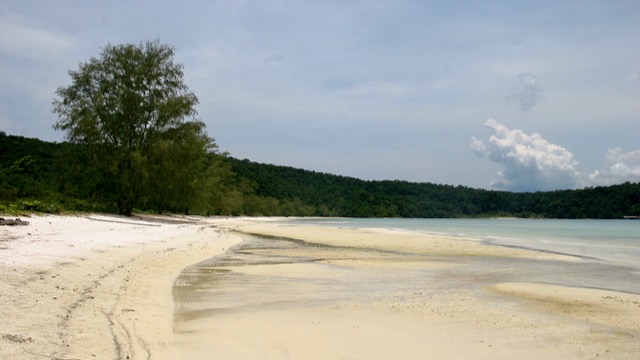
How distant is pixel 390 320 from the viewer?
345 inches

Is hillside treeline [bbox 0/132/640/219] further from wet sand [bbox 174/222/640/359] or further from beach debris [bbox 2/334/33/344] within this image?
beach debris [bbox 2/334/33/344]

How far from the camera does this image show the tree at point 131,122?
139ft

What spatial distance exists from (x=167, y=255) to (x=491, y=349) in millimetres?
13086

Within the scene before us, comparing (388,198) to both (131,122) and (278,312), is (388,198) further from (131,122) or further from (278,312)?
(278,312)

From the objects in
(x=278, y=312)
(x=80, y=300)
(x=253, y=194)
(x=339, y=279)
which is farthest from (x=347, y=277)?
(x=253, y=194)

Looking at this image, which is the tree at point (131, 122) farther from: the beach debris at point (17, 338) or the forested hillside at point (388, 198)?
the forested hillside at point (388, 198)

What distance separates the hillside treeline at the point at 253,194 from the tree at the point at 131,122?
144 cm

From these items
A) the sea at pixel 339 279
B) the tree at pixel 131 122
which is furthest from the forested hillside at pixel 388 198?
the sea at pixel 339 279

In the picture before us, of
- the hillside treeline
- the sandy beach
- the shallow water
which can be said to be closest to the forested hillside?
the hillside treeline

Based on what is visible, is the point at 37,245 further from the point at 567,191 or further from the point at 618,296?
the point at 567,191

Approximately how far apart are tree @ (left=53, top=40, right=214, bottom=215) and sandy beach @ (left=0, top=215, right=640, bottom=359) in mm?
27541

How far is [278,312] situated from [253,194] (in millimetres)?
110787

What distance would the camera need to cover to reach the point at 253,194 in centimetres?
11906

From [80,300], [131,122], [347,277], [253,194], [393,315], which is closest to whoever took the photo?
[80,300]
